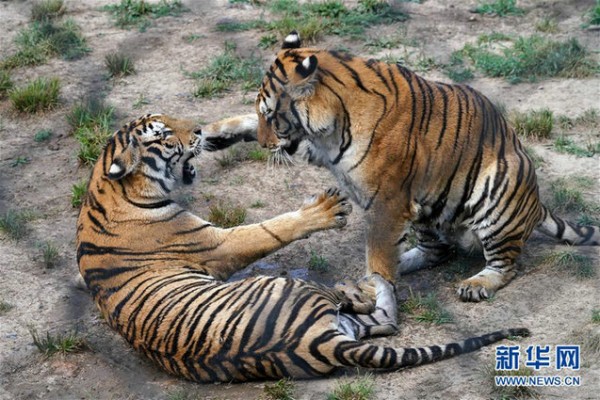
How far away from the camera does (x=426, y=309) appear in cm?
495

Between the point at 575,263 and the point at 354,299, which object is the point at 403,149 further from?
the point at 575,263

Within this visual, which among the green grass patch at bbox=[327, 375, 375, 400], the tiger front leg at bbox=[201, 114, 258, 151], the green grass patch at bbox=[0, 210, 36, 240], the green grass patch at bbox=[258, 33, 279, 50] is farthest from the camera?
the green grass patch at bbox=[258, 33, 279, 50]

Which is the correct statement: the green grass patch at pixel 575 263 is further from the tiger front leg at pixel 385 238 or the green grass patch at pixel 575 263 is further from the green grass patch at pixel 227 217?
the green grass patch at pixel 227 217

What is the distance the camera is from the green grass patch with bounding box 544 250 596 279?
Result: 5.08 metres

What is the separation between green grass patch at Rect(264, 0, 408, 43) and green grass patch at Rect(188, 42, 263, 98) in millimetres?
567

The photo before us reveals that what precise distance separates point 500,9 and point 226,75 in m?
2.74

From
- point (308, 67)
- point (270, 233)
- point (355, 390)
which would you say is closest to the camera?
point (355, 390)

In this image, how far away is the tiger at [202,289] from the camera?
13.9 ft

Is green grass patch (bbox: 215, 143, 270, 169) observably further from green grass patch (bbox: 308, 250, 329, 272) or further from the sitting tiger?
the sitting tiger

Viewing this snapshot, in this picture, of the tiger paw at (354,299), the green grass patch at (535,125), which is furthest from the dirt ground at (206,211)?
the tiger paw at (354,299)

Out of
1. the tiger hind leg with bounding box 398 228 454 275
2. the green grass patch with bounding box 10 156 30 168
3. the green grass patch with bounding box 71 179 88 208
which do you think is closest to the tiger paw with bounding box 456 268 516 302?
the tiger hind leg with bounding box 398 228 454 275

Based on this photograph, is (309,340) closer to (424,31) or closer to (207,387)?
(207,387)

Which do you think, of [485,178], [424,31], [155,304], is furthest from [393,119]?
[424,31]

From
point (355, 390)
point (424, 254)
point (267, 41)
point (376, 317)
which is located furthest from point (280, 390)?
point (267, 41)
